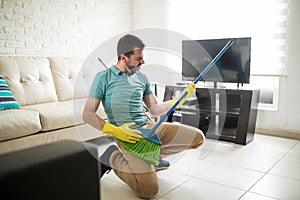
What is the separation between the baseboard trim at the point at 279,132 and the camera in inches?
129

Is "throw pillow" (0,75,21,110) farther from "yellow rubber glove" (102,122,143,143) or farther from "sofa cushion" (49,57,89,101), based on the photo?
"yellow rubber glove" (102,122,143,143)

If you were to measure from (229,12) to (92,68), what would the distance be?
1825 mm

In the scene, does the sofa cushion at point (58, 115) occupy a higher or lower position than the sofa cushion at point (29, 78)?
lower

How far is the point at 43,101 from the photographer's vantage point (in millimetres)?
3059

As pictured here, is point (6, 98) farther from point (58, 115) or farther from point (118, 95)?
point (118, 95)

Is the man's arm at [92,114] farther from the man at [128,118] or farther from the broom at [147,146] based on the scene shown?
the broom at [147,146]

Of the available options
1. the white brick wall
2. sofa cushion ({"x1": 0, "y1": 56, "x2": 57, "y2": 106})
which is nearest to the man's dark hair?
sofa cushion ({"x1": 0, "y1": 56, "x2": 57, "y2": 106})

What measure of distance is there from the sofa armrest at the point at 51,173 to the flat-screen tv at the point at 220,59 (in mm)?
2710

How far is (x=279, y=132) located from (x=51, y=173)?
3.21 metres

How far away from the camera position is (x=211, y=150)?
2.94 meters

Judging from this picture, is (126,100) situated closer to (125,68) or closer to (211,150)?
(125,68)

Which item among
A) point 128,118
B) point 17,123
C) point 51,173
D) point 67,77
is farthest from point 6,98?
point 51,173

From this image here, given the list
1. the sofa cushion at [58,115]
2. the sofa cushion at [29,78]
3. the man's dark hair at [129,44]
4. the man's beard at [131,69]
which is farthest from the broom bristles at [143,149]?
the sofa cushion at [29,78]

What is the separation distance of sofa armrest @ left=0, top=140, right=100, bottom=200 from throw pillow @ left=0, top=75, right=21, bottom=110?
2060 millimetres
